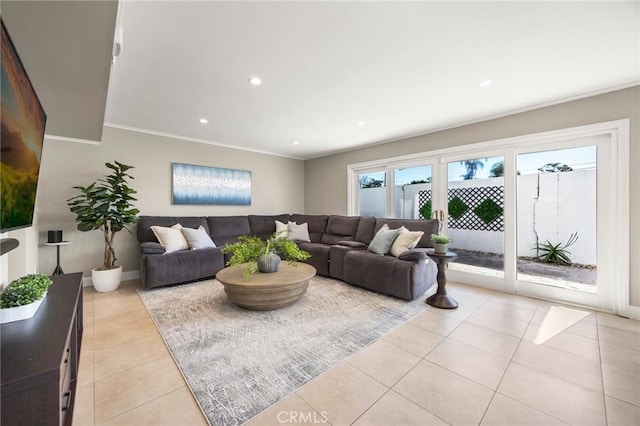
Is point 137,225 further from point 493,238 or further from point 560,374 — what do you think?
point 493,238

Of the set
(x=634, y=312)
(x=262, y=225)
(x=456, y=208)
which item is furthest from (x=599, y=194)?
(x=262, y=225)


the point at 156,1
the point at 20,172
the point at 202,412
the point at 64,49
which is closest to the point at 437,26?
the point at 156,1

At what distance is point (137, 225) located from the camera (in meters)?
3.87

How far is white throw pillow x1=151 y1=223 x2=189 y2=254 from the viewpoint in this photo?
358cm

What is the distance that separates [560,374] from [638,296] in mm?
1785

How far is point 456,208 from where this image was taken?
388cm

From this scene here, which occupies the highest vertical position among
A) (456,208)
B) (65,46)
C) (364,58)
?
(364,58)

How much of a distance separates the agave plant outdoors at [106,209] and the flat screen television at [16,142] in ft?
6.10

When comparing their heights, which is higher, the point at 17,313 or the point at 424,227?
the point at 424,227

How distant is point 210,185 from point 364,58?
3.63 metres

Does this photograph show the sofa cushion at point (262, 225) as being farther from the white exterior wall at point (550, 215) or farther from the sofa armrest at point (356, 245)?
the white exterior wall at point (550, 215)

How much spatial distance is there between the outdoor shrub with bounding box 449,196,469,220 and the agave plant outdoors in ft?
14.7

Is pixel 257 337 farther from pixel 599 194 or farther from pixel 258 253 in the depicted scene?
pixel 599 194

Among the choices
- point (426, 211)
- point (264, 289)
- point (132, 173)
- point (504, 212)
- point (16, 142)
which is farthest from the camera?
point (426, 211)
